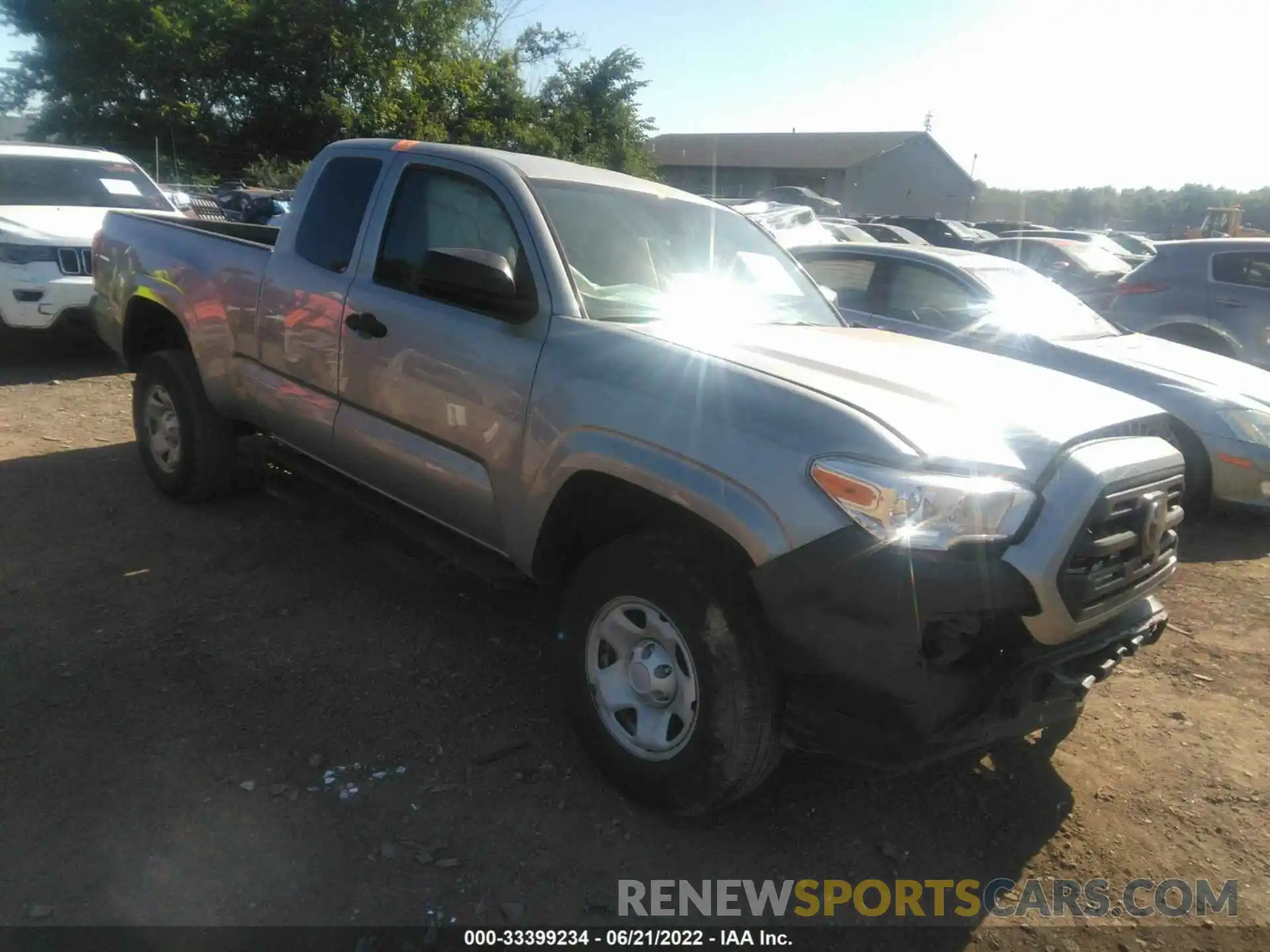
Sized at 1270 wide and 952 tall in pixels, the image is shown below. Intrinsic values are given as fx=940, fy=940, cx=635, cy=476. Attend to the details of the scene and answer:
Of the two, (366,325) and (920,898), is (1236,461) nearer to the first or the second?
(920,898)

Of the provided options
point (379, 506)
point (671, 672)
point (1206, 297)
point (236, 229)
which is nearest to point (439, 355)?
point (379, 506)

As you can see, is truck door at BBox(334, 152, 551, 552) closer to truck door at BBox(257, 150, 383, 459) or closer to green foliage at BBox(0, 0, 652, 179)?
truck door at BBox(257, 150, 383, 459)

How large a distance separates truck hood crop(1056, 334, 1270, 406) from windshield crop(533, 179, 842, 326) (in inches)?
122

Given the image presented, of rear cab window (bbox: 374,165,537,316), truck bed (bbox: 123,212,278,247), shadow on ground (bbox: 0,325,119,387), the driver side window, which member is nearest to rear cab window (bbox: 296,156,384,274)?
rear cab window (bbox: 374,165,537,316)

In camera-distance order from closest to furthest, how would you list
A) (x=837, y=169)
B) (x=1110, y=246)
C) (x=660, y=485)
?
1. (x=660, y=485)
2. (x=1110, y=246)
3. (x=837, y=169)

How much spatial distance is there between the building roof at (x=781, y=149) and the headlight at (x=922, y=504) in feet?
172

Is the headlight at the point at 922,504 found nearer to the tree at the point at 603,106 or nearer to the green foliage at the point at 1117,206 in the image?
the tree at the point at 603,106

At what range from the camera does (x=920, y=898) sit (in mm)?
2711

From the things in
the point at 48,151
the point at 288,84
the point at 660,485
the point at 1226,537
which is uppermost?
the point at 288,84

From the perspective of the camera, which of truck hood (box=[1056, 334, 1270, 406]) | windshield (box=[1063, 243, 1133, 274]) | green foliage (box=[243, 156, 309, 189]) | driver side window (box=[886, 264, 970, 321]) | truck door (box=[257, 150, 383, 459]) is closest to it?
truck door (box=[257, 150, 383, 459])

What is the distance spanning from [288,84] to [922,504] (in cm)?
3529

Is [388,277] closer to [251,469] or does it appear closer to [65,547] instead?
[251,469]

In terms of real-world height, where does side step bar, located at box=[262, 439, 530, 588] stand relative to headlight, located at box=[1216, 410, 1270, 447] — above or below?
below

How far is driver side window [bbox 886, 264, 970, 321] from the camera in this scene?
6.82m
